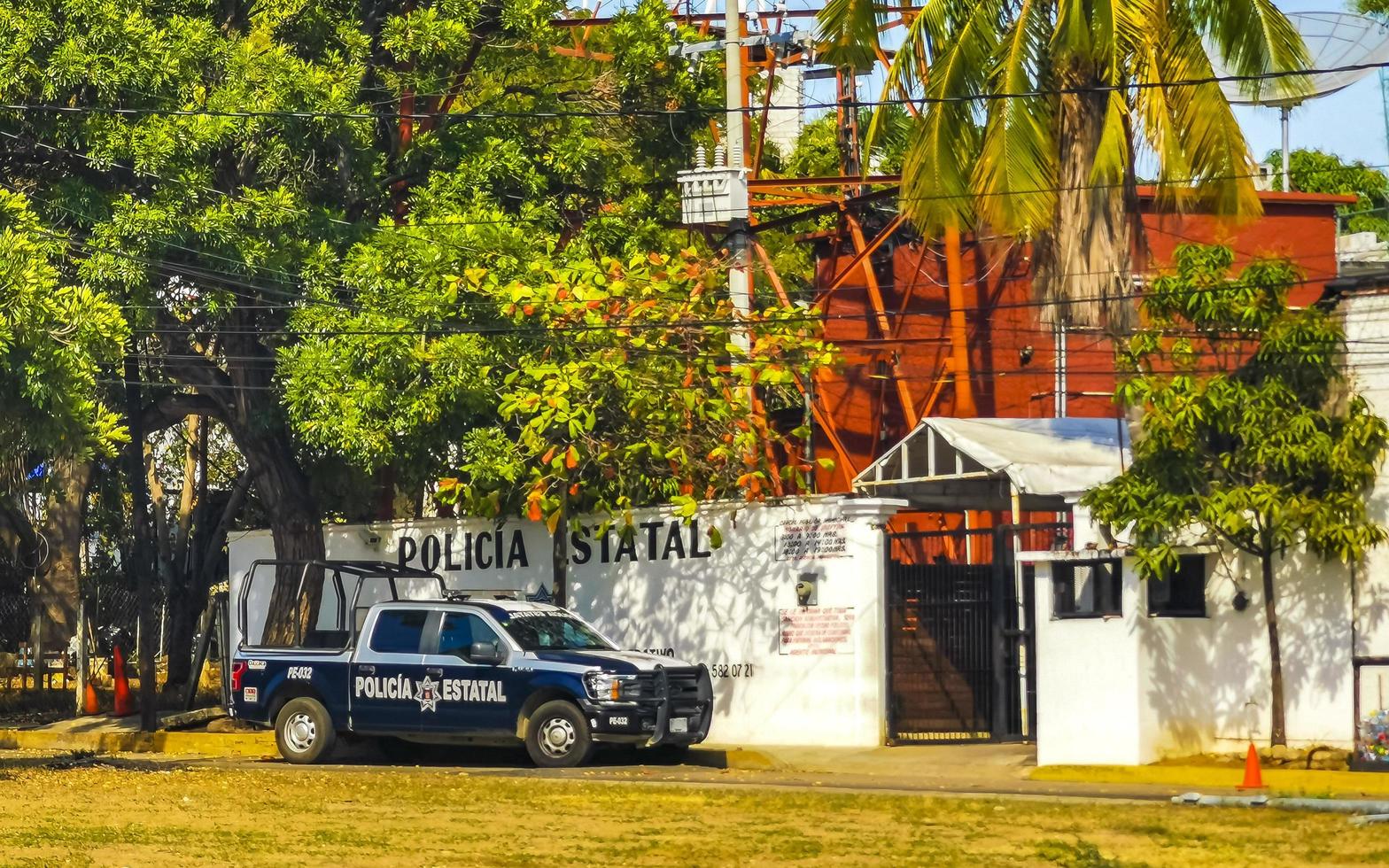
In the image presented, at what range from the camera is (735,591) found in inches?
977

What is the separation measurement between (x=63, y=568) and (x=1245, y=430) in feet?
74.9

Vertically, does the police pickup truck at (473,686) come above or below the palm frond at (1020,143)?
below

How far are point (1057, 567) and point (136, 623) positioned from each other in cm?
1893

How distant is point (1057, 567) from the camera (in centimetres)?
2067

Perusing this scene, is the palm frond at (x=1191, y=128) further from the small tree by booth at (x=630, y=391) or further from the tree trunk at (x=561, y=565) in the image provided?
the tree trunk at (x=561, y=565)

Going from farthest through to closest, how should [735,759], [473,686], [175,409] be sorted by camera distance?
[175,409] < [735,759] < [473,686]

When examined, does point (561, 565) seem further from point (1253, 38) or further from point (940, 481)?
point (1253, 38)

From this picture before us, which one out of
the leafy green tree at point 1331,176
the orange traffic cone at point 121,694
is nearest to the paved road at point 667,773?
the orange traffic cone at point 121,694

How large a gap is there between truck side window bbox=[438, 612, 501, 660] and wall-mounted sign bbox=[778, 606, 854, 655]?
153 inches

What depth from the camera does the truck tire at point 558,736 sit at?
21172mm

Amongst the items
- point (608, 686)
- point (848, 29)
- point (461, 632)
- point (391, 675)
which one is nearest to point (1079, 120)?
point (848, 29)

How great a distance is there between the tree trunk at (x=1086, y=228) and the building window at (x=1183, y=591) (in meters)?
2.49

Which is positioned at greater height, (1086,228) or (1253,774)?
(1086,228)

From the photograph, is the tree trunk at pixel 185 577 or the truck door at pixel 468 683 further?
the tree trunk at pixel 185 577
